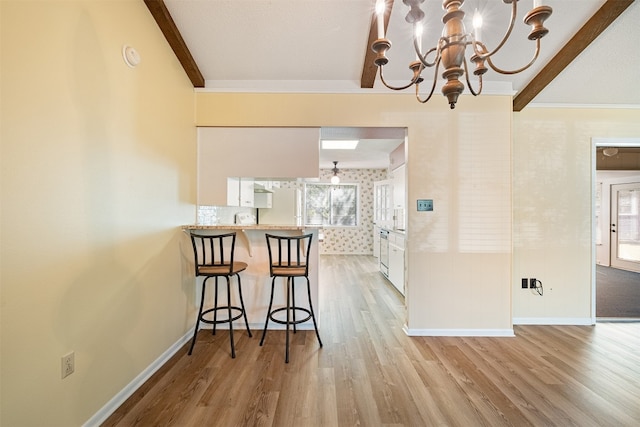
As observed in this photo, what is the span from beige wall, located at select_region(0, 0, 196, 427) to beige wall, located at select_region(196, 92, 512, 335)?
2.37m

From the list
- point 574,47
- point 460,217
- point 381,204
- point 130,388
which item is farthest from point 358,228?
point 130,388

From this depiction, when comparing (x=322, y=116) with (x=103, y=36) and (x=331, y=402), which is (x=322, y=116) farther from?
(x=331, y=402)

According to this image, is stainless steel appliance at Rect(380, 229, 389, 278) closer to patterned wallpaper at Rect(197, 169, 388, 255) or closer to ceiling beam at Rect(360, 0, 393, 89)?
Result: patterned wallpaper at Rect(197, 169, 388, 255)

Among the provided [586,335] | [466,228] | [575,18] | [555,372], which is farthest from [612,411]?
[575,18]

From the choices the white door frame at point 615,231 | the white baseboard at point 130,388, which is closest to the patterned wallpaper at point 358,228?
the white door frame at point 615,231

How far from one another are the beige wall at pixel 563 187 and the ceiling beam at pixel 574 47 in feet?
1.05

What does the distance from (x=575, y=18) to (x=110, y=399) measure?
442 centimetres

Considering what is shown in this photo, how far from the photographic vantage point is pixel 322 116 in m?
2.77

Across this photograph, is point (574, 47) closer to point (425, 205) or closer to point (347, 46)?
point (425, 205)

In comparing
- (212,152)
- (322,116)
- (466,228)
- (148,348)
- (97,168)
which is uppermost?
(322,116)

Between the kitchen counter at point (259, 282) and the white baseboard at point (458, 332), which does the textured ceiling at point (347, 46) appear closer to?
the kitchen counter at point (259, 282)

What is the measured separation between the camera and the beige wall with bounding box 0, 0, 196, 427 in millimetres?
1176

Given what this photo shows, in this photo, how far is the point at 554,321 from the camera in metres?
2.96

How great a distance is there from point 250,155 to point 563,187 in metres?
3.56
